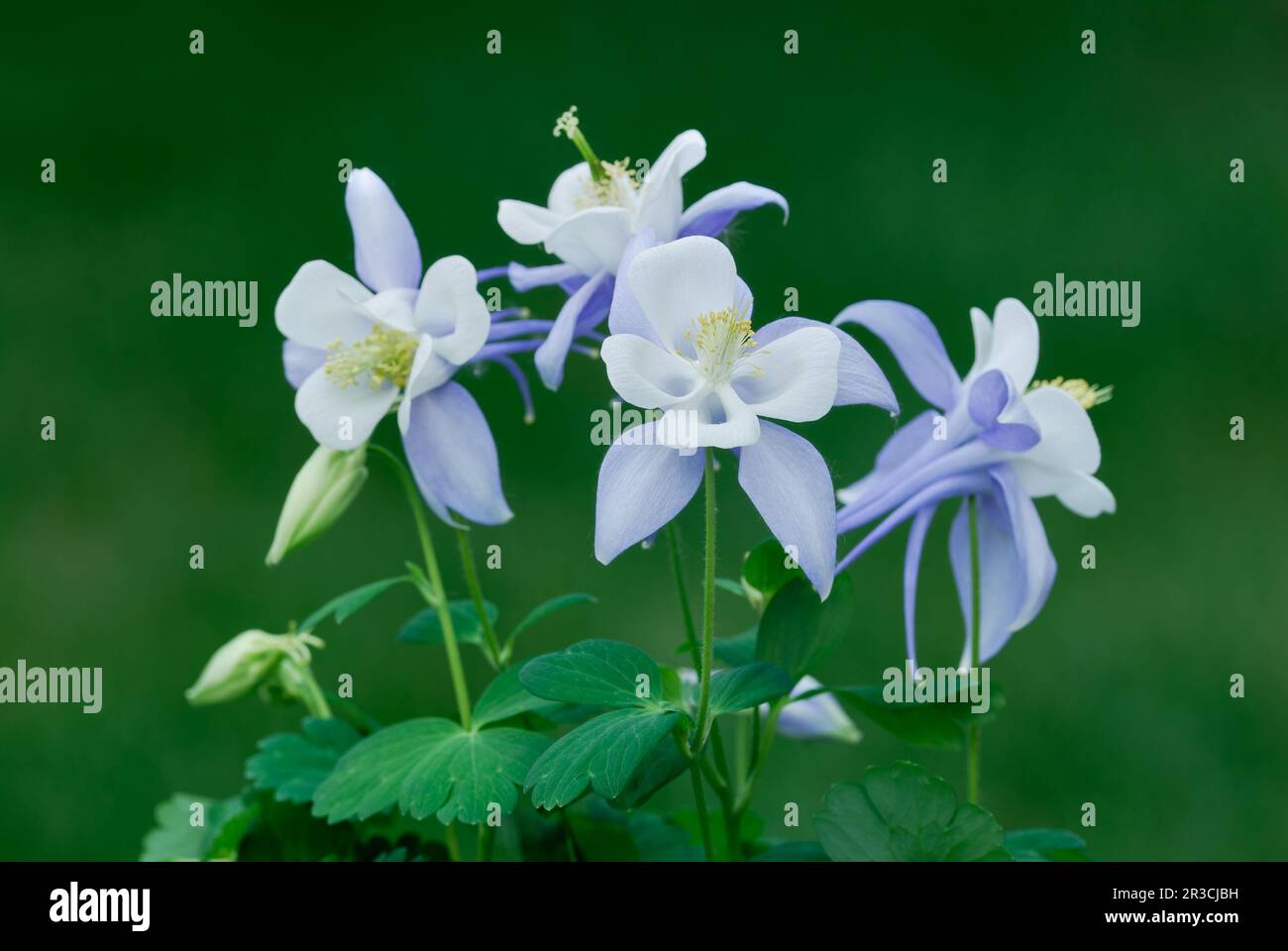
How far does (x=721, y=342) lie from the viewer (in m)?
0.55

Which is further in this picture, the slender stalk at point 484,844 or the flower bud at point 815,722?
the flower bud at point 815,722

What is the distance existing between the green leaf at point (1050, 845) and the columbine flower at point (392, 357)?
282mm

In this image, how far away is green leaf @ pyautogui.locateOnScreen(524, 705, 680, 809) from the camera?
1.64ft

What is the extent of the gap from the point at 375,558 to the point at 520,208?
95 centimetres

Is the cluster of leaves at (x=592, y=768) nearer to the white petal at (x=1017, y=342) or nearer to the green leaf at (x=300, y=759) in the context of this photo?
the green leaf at (x=300, y=759)

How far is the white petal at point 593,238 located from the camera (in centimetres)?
60


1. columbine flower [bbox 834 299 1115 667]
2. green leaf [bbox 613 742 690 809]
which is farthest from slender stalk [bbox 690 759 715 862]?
columbine flower [bbox 834 299 1115 667]

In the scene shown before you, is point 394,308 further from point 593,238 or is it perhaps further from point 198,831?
point 198,831

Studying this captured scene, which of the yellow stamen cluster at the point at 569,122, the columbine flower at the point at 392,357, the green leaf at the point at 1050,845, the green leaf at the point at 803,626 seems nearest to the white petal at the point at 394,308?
the columbine flower at the point at 392,357

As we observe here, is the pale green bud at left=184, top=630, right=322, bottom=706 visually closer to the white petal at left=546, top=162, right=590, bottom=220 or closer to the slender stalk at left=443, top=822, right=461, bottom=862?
the slender stalk at left=443, top=822, right=461, bottom=862

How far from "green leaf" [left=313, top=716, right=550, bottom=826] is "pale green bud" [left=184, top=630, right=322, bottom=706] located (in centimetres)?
12

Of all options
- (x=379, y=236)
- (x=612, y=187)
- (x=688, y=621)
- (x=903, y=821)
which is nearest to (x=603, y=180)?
(x=612, y=187)

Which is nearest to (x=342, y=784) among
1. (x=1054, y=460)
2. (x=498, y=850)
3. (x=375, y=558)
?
(x=498, y=850)
